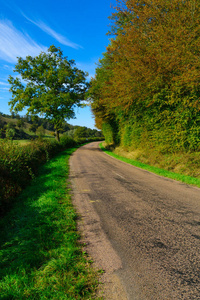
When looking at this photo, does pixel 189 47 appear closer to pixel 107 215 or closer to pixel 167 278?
pixel 107 215

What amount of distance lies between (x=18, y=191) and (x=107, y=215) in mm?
4278

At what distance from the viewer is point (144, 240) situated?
3027 mm

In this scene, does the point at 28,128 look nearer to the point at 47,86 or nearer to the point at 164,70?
the point at 47,86

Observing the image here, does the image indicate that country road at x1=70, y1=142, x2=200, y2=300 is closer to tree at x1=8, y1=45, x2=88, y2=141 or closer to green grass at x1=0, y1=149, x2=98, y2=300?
green grass at x1=0, y1=149, x2=98, y2=300

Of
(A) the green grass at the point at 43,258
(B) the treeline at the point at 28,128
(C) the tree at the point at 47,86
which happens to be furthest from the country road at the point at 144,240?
(C) the tree at the point at 47,86

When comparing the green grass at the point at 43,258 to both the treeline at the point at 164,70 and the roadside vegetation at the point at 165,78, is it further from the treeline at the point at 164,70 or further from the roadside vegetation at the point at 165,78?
the treeline at the point at 164,70

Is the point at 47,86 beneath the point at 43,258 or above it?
above

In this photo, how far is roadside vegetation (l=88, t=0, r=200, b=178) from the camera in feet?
26.9

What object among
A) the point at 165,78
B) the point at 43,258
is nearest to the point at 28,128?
the point at 165,78

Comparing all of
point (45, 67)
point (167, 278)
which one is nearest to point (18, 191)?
point (167, 278)

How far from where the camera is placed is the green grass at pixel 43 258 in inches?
79.1

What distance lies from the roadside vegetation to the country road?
4853 millimetres

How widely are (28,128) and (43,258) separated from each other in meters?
96.6

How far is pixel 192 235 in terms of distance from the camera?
318 centimetres
